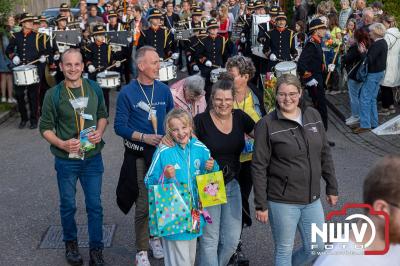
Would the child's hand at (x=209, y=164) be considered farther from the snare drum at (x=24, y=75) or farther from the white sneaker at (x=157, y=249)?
the snare drum at (x=24, y=75)

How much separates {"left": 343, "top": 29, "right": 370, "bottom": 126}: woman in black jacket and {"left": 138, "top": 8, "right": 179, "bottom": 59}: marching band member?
4080mm

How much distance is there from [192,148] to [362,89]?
6.26m

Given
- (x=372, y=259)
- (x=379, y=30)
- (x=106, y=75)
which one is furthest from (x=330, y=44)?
(x=372, y=259)

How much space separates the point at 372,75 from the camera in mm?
9977

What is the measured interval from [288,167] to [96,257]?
6.75 ft

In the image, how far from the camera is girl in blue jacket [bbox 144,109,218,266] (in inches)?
173

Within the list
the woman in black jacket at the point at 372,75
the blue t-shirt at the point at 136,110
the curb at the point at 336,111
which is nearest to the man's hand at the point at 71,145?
the blue t-shirt at the point at 136,110

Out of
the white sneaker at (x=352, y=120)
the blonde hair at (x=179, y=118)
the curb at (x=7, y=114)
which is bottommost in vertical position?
the curb at (x=7, y=114)

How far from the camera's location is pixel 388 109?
11211 millimetres

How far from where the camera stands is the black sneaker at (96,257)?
5512 millimetres

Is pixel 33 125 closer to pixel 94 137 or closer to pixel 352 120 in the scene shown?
pixel 352 120

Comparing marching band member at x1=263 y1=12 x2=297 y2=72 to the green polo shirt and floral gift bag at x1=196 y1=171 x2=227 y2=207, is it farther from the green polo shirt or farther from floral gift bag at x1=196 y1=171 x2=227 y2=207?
floral gift bag at x1=196 y1=171 x2=227 y2=207

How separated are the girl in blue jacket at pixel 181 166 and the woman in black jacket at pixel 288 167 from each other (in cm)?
40

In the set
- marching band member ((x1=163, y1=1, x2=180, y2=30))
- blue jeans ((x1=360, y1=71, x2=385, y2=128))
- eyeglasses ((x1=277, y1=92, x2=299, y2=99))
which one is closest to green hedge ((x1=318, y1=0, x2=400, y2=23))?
blue jeans ((x1=360, y1=71, x2=385, y2=128))
